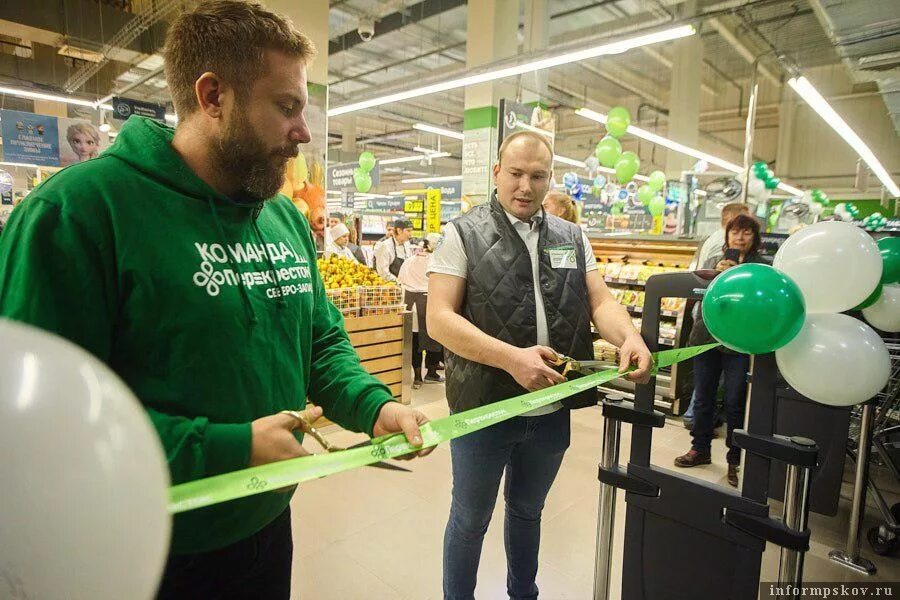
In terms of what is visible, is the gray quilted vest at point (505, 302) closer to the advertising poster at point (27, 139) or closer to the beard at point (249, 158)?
the beard at point (249, 158)

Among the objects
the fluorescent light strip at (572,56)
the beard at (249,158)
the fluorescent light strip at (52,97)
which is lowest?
the beard at (249,158)

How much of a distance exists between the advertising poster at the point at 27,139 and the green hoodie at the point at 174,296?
11.4 m

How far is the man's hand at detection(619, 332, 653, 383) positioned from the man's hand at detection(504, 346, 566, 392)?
0.26 m

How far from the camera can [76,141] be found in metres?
9.80

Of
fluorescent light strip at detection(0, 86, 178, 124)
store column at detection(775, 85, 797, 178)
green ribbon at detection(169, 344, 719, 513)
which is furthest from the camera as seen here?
store column at detection(775, 85, 797, 178)

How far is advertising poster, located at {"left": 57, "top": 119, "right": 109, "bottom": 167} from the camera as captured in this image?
9719 mm

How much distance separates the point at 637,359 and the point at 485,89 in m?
7.51

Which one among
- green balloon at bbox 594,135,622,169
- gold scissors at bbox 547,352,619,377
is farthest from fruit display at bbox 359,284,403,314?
green balloon at bbox 594,135,622,169

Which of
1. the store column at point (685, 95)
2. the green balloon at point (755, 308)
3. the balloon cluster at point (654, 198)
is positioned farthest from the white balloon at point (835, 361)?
the store column at point (685, 95)

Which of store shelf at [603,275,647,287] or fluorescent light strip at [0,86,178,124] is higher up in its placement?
fluorescent light strip at [0,86,178,124]

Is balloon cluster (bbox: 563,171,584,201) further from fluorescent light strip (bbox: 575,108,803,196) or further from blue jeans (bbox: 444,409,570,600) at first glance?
blue jeans (bbox: 444,409,570,600)

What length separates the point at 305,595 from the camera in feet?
7.73

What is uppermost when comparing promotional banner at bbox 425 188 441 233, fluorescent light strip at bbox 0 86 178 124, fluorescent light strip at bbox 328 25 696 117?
fluorescent light strip at bbox 0 86 178 124

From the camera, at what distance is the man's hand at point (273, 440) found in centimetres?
89
